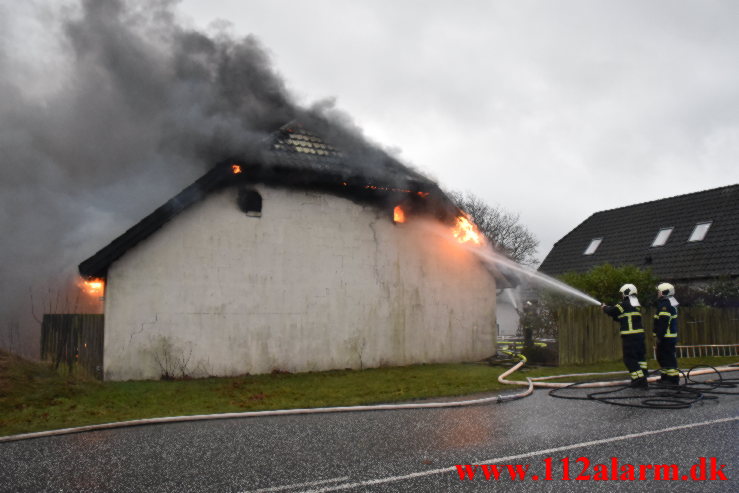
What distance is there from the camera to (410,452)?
17.2 feet

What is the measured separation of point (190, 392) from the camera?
975 centimetres

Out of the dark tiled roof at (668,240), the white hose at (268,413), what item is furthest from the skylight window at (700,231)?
the white hose at (268,413)

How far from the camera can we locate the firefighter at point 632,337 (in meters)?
9.27

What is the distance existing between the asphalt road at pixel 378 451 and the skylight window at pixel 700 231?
1815 centimetres

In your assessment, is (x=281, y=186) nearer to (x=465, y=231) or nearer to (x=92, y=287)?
(x=465, y=231)

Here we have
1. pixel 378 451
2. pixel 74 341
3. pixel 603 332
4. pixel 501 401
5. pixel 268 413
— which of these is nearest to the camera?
pixel 378 451

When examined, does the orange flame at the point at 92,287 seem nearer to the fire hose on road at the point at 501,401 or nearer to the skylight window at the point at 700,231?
the fire hose on road at the point at 501,401

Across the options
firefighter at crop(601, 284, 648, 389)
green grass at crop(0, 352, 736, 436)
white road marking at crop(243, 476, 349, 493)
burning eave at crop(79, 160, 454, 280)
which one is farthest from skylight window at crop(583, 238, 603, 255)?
white road marking at crop(243, 476, 349, 493)

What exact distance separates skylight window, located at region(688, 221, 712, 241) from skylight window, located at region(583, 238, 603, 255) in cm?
466

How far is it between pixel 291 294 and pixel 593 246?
20105 millimetres

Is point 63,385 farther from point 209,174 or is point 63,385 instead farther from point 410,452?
point 410,452

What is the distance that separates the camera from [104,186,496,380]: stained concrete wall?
11078mm

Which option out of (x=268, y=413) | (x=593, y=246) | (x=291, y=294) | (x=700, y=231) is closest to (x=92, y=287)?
(x=291, y=294)

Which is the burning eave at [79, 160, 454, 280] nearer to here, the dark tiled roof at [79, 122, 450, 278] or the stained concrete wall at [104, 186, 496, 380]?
the dark tiled roof at [79, 122, 450, 278]
